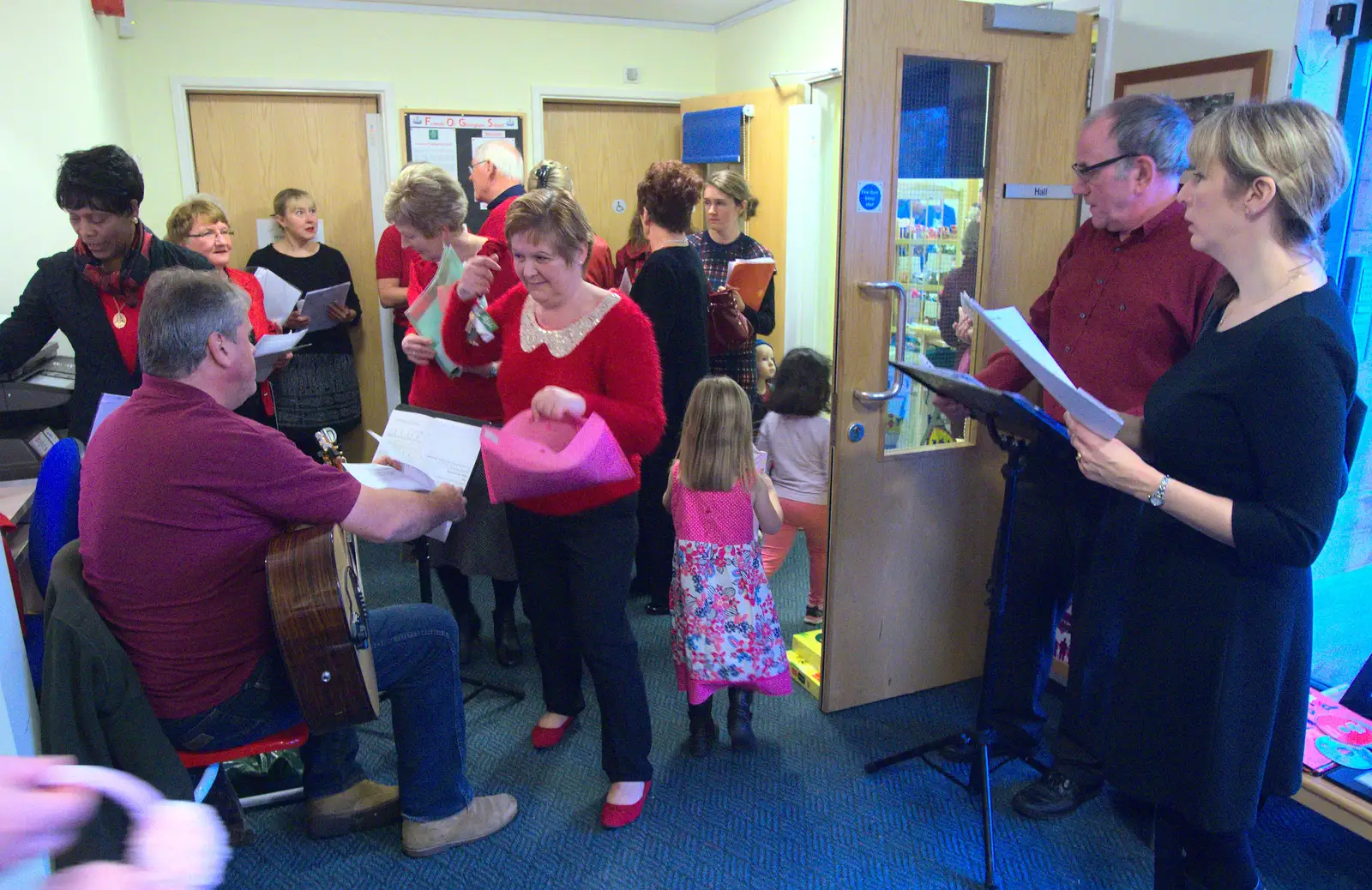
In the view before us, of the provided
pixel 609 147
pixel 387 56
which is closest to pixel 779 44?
pixel 609 147

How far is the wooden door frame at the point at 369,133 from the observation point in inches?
166

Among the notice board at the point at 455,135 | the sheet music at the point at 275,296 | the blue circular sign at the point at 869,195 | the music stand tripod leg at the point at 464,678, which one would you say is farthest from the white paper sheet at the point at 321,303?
the blue circular sign at the point at 869,195

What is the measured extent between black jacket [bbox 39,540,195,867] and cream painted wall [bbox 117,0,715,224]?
350 centimetres

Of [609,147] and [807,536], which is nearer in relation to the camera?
[807,536]

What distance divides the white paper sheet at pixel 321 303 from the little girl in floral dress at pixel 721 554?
209cm

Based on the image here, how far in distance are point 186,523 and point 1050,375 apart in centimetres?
145

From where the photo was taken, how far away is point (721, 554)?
2.15m

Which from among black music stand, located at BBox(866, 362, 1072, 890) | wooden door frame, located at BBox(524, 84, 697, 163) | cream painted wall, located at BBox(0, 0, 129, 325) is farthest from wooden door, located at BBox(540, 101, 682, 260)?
black music stand, located at BBox(866, 362, 1072, 890)

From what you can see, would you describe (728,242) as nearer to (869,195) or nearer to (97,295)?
(869,195)

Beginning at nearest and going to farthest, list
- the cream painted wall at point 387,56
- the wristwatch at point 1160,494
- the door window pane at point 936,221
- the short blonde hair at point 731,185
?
the wristwatch at point 1160,494 < the door window pane at point 936,221 < the short blonde hair at point 731,185 < the cream painted wall at point 387,56

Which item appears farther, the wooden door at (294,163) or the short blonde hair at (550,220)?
the wooden door at (294,163)

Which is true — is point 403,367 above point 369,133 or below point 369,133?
below

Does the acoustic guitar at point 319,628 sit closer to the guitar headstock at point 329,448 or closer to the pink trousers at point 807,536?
the guitar headstock at point 329,448

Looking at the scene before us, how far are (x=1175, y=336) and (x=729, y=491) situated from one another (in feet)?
3.38
